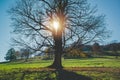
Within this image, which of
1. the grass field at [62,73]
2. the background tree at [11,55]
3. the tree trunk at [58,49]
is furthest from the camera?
the background tree at [11,55]

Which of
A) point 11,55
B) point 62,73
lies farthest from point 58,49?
point 11,55

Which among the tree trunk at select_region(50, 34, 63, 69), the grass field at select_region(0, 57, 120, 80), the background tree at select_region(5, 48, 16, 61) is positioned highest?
the background tree at select_region(5, 48, 16, 61)

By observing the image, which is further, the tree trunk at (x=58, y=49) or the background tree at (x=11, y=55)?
the background tree at (x=11, y=55)

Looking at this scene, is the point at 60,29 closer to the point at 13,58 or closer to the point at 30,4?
the point at 30,4

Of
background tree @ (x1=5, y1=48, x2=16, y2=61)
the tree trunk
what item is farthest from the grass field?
background tree @ (x1=5, y1=48, x2=16, y2=61)

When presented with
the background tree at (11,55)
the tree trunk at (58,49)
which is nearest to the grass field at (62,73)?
the tree trunk at (58,49)

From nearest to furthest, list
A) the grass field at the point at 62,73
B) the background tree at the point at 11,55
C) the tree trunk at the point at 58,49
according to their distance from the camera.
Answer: the grass field at the point at 62,73
the tree trunk at the point at 58,49
the background tree at the point at 11,55

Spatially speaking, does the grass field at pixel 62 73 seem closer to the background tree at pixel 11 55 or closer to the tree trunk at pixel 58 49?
the tree trunk at pixel 58 49

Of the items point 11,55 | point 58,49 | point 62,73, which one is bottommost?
point 62,73

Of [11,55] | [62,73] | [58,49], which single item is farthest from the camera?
[11,55]

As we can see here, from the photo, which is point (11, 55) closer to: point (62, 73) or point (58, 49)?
point (58, 49)

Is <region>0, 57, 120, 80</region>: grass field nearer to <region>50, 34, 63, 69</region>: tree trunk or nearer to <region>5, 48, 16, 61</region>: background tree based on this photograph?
<region>50, 34, 63, 69</region>: tree trunk

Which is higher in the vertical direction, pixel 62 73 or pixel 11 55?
pixel 11 55

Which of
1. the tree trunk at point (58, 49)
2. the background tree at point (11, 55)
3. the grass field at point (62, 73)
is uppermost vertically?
the background tree at point (11, 55)
